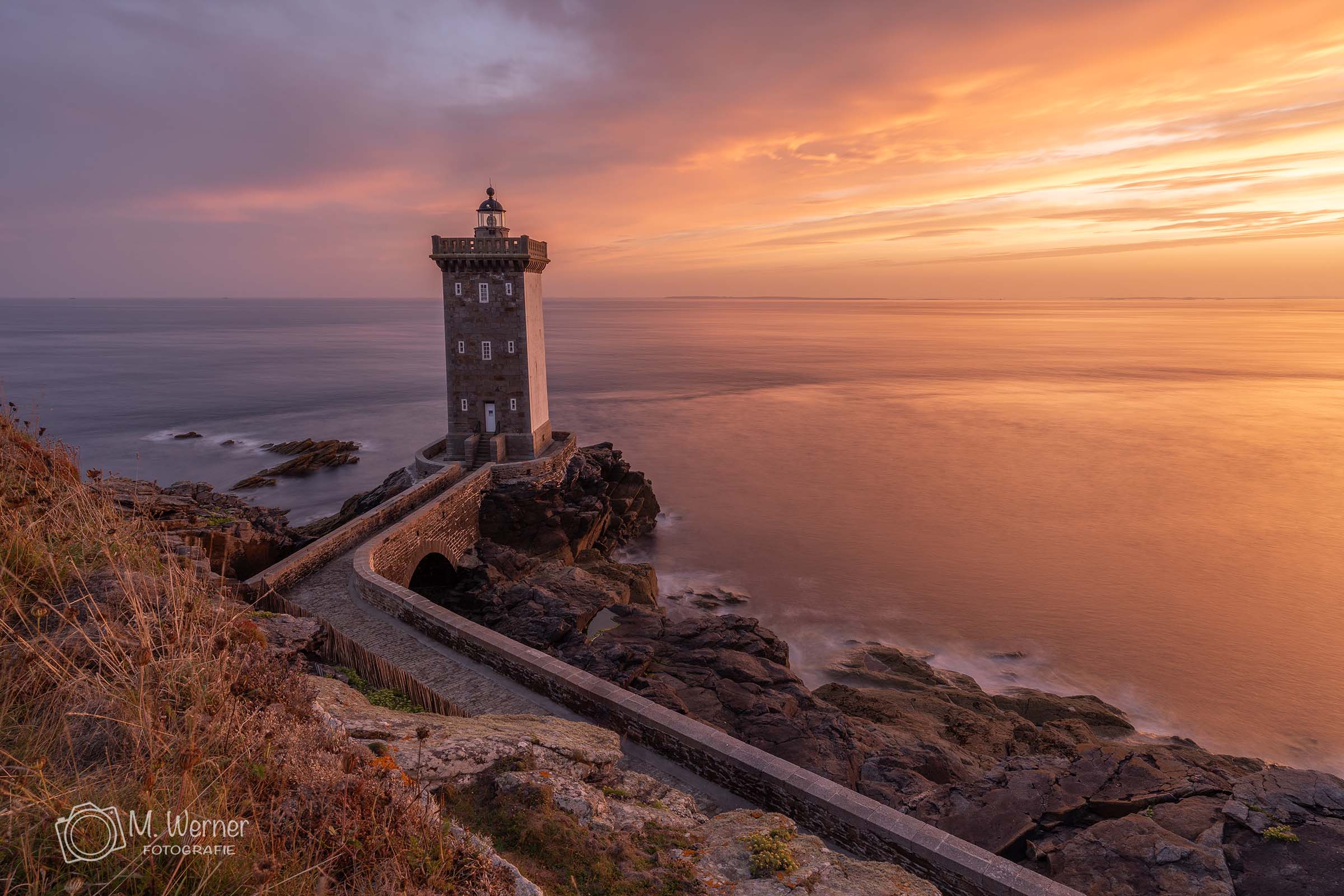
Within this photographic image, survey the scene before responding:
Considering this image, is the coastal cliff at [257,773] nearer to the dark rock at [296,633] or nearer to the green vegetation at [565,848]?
the green vegetation at [565,848]

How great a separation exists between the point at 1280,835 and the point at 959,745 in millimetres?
6987

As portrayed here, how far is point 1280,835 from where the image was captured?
864 centimetres

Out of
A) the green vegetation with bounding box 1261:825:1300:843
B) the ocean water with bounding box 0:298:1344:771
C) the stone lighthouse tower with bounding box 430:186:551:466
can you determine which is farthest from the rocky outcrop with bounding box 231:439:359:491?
the green vegetation with bounding box 1261:825:1300:843

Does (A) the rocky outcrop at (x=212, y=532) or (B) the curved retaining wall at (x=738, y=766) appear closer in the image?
(B) the curved retaining wall at (x=738, y=766)

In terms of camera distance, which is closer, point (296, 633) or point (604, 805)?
point (604, 805)

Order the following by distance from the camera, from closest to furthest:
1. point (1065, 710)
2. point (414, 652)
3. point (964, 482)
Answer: point (414, 652), point (1065, 710), point (964, 482)

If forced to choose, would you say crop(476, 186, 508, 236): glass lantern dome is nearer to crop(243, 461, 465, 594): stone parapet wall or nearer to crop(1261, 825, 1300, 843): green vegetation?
crop(243, 461, 465, 594): stone parapet wall

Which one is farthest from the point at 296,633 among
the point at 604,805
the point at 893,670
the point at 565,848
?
the point at 893,670

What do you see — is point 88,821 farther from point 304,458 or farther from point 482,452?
point 304,458

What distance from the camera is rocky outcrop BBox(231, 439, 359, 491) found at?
39312 millimetres

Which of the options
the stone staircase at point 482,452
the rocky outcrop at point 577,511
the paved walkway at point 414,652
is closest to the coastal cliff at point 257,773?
the paved walkway at point 414,652

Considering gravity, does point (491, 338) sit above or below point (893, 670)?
above

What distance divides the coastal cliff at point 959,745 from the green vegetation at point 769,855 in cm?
448

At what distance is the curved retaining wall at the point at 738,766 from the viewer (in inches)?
273
